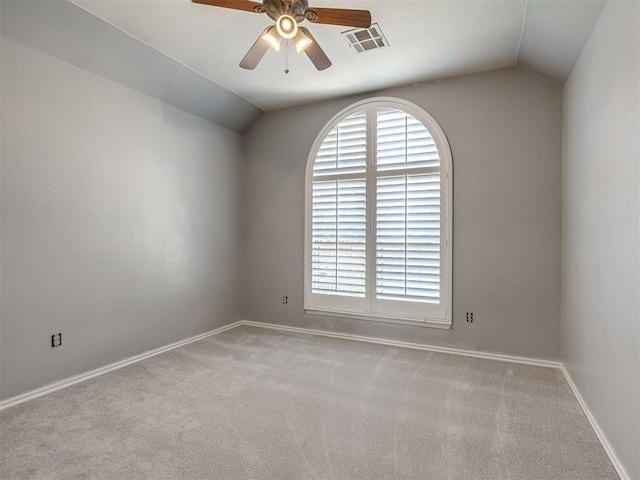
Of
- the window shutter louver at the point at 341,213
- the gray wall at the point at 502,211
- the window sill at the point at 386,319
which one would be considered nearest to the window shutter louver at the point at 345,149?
the window shutter louver at the point at 341,213

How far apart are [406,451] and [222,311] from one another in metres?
3.06

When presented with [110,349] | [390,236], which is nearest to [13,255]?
[110,349]

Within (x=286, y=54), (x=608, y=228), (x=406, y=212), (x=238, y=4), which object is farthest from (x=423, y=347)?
(x=238, y=4)

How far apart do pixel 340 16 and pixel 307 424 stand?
2543 millimetres

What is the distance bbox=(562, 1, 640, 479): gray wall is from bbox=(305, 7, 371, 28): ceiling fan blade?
133 cm

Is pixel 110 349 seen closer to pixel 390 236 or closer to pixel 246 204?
pixel 246 204

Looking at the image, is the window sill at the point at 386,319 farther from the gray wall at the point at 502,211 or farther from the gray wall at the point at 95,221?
the gray wall at the point at 95,221

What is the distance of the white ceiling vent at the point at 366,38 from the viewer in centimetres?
269

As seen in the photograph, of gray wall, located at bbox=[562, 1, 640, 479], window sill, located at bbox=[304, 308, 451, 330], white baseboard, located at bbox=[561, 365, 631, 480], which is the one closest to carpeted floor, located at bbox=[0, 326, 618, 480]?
white baseboard, located at bbox=[561, 365, 631, 480]

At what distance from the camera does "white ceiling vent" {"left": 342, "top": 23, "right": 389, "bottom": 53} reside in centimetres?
269

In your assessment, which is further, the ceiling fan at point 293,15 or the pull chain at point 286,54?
the pull chain at point 286,54

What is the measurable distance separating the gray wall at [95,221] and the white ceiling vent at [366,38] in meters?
2.08

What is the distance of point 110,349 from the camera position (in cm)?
306

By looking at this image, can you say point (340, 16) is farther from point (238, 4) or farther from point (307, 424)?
point (307, 424)
